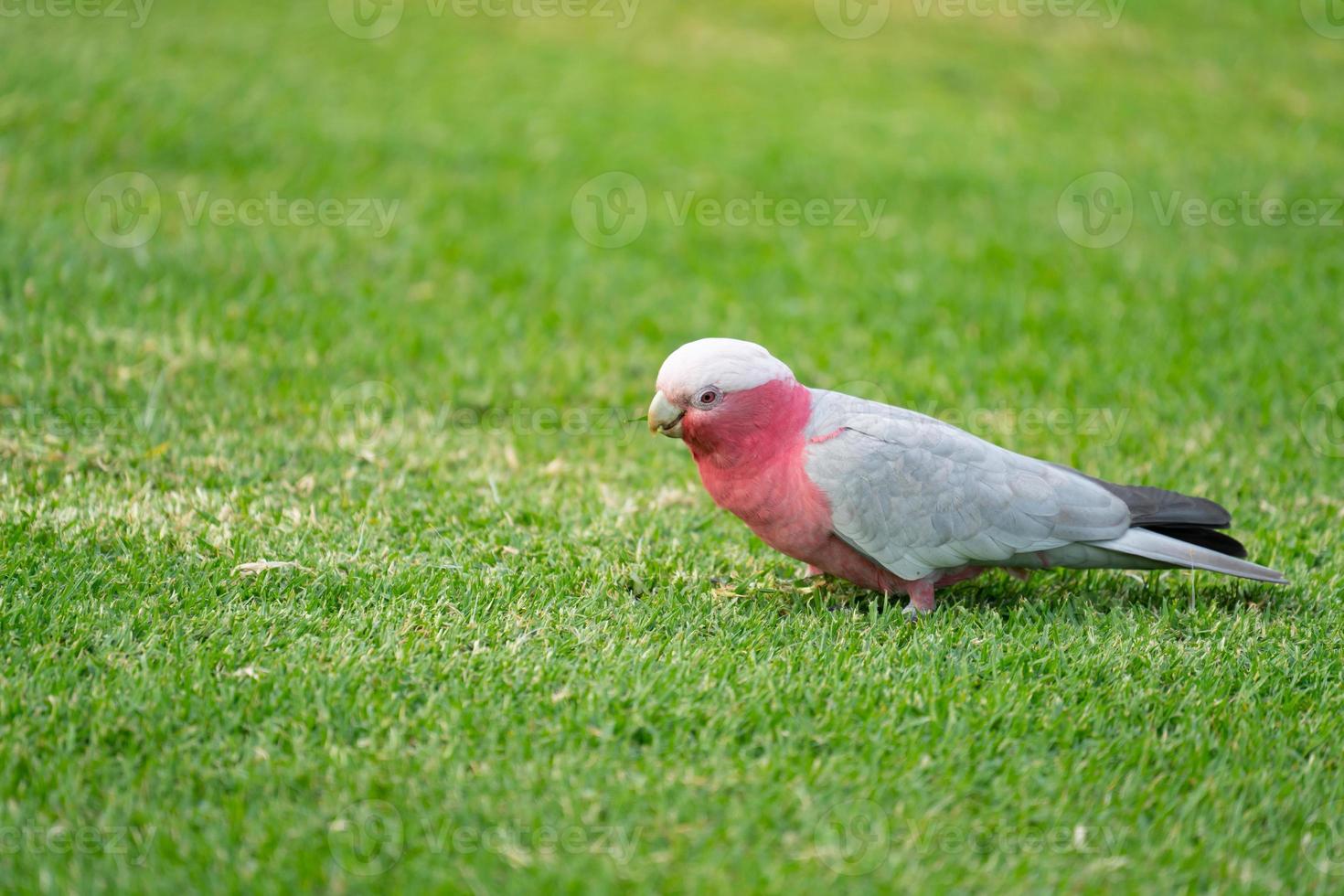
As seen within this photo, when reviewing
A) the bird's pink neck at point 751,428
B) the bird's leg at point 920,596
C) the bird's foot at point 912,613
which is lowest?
the bird's foot at point 912,613

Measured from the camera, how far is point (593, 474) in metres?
5.09

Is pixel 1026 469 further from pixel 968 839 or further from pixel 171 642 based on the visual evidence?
pixel 171 642

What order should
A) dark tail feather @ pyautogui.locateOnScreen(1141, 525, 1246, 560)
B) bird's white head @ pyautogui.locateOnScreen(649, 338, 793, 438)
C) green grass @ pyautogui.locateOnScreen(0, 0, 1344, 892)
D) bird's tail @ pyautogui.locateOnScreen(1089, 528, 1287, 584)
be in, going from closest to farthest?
green grass @ pyautogui.locateOnScreen(0, 0, 1344, 892), bird's white head @ pyautogui.locateOnScreen(649, 338, 793, 438), bird's tail @ pyautogui.locateOnScreen(1089, 528, 1287, 584), dark tail feather @ pyautogui.locateOnScreen(1141, 525, 1246, 560)

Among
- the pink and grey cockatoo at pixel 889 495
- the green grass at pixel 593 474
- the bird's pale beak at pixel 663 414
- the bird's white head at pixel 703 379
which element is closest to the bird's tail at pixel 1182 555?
the pink and grey cockatoo at pixel 889 495

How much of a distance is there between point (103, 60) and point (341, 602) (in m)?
6.76

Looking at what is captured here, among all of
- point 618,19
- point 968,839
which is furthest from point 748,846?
point 618,19

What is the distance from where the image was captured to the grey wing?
3.68 meters

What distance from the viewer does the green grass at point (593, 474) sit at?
281 centimetres

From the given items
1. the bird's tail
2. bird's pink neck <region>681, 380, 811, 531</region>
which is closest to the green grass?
the bird's tail

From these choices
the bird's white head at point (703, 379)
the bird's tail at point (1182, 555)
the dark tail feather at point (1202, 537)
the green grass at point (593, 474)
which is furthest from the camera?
the dark tail feather at point (1202, 537)

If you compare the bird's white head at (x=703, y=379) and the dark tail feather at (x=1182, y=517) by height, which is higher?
the bird's white head at (x=703, y=379)

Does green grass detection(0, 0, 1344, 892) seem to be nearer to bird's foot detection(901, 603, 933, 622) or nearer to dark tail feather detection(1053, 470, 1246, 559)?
bird's foot detection(901, 603, 933, 622)

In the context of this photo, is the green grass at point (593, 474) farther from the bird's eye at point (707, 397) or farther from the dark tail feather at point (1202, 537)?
the bird's eye at point (707, 397)

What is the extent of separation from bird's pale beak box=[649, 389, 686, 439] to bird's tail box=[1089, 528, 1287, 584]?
58.3 inches
